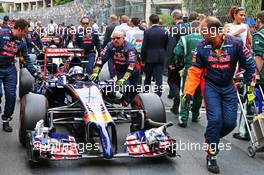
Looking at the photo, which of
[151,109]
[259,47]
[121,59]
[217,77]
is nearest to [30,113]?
[151,109]

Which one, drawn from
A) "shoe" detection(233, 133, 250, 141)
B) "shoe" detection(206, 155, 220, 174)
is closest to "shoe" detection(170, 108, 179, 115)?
"shoe" detection(233, 133, 250, 141)

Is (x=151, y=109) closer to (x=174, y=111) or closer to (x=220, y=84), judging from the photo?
(x=220, y=84)

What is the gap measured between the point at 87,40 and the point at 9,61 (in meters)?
4.07

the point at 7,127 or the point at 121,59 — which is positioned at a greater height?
the point at 121,59

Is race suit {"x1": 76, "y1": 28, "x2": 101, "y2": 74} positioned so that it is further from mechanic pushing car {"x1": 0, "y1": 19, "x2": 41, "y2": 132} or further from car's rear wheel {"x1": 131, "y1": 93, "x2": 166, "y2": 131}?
car's rear wheel {"x1": 131, "y1": 93, "x2": 166, "y2": 131}

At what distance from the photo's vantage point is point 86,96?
700 cm

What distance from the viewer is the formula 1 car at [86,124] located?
590 cm

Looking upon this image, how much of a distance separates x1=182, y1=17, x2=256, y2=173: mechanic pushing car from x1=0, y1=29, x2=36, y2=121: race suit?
3047 mm

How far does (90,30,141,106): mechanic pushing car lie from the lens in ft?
27.5

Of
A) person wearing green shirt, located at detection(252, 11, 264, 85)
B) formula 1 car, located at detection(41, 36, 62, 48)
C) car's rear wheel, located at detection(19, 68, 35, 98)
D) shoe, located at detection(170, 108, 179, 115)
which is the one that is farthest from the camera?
formula 1 car, located at detection(41, 36, 62, 48)

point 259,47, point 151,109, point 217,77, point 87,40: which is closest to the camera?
point 217,77

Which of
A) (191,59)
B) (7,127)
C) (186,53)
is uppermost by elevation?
(186,53)

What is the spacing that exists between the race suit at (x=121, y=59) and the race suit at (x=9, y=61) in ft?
4.85

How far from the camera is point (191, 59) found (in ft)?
27.7
